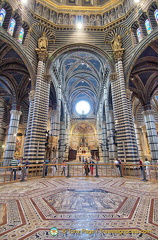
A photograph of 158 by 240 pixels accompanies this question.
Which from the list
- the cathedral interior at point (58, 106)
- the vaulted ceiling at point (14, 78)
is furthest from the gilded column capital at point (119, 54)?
the vaulted ceiling at point (14, 78)

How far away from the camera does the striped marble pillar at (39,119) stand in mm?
10031

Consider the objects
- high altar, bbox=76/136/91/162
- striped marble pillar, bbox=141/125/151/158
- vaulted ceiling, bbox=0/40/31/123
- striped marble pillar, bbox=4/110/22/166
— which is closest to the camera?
vaulted ceiling, bbox=0/40/31/123

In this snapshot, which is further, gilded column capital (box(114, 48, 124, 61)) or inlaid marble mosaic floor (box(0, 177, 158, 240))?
gilded column capital (box(114, 48, 124, 61))

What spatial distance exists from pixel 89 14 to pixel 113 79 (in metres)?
10.8

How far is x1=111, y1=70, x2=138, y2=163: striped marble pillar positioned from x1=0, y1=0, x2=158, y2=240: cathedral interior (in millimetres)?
81

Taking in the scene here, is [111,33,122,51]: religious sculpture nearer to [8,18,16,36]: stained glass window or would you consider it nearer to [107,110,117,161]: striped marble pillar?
[107,110,117,161]: striped marble pillar

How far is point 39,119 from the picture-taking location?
435 inches

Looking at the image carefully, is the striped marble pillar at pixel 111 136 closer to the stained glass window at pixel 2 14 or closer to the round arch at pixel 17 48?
the round arch at pixel 17 48

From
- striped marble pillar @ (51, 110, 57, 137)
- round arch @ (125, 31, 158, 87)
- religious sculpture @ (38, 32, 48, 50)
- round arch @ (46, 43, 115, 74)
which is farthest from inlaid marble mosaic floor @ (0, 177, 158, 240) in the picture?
religious sculpture @ (38, 32, 48, 50)

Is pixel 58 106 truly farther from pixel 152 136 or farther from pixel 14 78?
pixel 152 136

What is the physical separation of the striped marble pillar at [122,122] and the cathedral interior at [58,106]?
81 mm

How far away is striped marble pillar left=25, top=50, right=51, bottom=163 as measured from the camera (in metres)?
10.0

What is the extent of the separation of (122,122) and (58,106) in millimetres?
9574

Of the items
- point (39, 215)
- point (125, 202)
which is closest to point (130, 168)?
point (125, 202)
